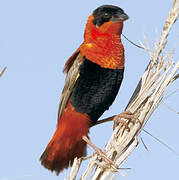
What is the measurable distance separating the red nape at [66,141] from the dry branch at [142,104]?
1.15 m

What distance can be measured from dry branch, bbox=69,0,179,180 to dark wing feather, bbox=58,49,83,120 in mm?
1108

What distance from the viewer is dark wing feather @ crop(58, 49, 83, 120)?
442cm

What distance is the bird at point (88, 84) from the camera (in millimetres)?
4266

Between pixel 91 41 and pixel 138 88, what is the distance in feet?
3.84

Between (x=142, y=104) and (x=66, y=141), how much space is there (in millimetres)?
1782

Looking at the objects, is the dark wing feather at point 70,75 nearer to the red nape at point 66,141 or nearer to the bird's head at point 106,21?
the red nape at point 66,141

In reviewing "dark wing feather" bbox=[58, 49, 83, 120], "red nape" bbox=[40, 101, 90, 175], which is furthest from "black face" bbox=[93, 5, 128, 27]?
"red nape" bbox=[40, 101, 90, 175]

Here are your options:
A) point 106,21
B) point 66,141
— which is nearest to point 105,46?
point 106,21

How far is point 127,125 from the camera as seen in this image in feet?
10.00

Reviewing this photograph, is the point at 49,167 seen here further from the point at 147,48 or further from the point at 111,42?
the point at 147,48

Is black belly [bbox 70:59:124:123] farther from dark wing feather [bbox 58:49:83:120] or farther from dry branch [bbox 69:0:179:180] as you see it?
dry branch [bbox 69:0:179:180]

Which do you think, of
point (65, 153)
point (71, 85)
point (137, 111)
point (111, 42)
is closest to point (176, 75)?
point (137, 111)

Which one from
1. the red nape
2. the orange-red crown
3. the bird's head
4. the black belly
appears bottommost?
the red nape

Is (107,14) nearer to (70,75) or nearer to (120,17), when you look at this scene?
(120,17)
